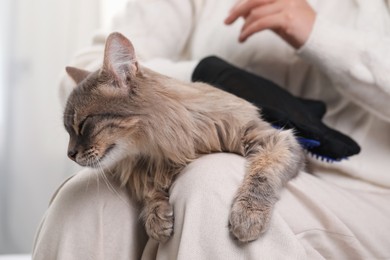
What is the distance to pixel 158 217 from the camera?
1.14 metres

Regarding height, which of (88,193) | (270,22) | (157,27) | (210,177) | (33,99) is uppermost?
(270,22)

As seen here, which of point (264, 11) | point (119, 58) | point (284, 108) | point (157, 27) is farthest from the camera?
point (157, 27)

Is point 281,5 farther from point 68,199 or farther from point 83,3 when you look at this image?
point 83,3

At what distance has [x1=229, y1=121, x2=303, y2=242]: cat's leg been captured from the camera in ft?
3.47

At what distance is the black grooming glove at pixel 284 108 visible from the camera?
4.40 feet

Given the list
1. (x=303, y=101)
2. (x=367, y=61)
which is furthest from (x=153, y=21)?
(x=367, y=61)

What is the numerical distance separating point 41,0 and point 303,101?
1601 mm

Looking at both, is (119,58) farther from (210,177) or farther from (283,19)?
(283,19)

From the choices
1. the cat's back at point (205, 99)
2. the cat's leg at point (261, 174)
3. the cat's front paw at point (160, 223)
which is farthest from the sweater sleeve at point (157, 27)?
the cat's front paw at point (160, 223)

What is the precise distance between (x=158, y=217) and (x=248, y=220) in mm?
202

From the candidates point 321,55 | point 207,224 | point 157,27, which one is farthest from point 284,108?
point 157,27

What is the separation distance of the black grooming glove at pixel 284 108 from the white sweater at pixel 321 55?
88mm

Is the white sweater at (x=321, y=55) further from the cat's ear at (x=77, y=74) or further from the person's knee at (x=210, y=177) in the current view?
the person's knee at (x=210, y=177)

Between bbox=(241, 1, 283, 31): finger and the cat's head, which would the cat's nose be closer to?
the cat's head
